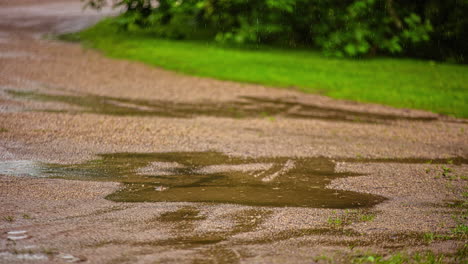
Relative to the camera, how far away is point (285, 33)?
22141mm

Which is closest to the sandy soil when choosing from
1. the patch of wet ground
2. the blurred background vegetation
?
the patch of wet ground

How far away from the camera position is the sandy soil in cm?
527

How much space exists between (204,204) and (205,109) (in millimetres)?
5703

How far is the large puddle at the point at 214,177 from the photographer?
668 cm

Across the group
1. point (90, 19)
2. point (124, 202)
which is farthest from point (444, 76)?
point (90, 19)

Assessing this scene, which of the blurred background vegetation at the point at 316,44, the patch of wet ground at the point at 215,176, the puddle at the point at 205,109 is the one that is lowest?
the patch of wet ground at the point at 215,176

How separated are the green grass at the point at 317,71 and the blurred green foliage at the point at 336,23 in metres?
0.65

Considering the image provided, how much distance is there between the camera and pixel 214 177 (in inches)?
295

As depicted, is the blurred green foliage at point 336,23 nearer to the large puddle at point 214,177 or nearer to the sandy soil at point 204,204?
the sandy soil at point 204,204

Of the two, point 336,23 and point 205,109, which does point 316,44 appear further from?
point 205,109

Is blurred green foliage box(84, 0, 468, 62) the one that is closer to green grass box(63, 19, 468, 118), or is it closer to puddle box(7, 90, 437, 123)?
green grass box(63, 19, 468, 118)

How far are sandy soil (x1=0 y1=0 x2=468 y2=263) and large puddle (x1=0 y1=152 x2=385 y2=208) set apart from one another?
21 cm

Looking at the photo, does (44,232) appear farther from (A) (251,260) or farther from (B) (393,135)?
(B) (393,135)

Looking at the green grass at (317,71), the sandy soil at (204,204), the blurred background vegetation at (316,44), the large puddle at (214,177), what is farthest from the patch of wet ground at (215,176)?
the blurred background vegetation at (316,44)
